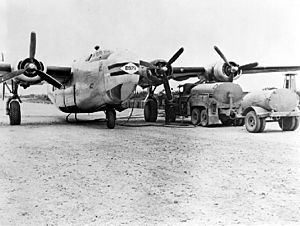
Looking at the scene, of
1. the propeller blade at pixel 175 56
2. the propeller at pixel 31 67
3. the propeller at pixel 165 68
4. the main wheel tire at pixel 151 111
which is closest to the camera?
the propeller at pixel 31 67

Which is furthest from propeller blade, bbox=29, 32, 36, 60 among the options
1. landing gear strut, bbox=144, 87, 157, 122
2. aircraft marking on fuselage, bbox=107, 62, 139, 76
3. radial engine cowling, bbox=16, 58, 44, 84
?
landing gear strut, bbox=144, 87, 157, 122

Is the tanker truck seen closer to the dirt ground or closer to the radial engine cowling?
the dirt ground

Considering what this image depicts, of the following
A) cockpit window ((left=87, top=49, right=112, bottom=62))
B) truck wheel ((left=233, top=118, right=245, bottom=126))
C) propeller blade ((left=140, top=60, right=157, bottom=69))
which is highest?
cockpit window ((left=87, top=49, right=112, bottom=62))

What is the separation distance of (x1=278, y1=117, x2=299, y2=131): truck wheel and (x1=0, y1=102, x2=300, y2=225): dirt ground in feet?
12.4

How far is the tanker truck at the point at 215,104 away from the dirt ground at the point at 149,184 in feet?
18.2

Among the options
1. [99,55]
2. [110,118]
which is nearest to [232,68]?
[99,55]

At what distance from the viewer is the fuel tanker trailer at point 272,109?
12.7m

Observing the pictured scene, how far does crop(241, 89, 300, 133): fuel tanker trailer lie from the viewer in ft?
41.7

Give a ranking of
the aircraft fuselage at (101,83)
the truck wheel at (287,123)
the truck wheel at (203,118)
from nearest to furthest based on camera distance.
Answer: the truck wheel at (287,123) < the aircraft fuselage at (101,83) < the truck wheel at (203,118)

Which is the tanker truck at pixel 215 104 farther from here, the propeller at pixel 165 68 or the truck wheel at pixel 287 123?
the truck wheel at pixel 287 123

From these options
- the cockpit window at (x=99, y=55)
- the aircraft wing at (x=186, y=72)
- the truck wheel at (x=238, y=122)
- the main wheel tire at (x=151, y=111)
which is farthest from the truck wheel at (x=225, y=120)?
the cockpit window at (x=99, y=55)

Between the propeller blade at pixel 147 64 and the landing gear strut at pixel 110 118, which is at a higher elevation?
the propeller blade at pixel 147 64

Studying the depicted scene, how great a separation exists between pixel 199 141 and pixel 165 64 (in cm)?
652

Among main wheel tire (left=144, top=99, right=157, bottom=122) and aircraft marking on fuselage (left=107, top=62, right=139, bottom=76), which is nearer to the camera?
aircraft marking on fuselage (left=107, top=62, right=139, bottom=76)
